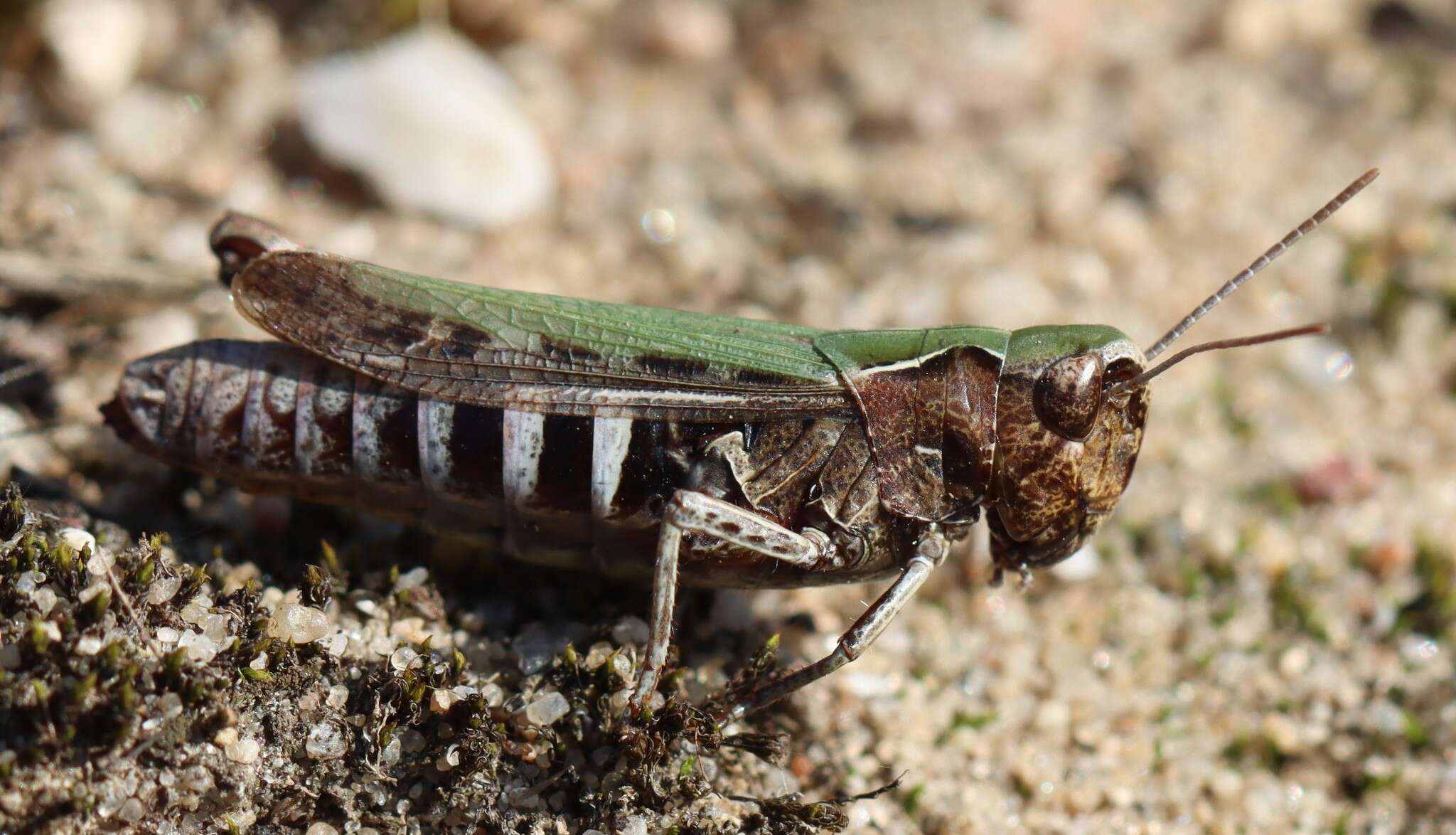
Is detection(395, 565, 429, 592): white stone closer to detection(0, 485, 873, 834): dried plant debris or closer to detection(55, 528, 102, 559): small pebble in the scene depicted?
detection(0, 485, 873, 834): dried plant debris

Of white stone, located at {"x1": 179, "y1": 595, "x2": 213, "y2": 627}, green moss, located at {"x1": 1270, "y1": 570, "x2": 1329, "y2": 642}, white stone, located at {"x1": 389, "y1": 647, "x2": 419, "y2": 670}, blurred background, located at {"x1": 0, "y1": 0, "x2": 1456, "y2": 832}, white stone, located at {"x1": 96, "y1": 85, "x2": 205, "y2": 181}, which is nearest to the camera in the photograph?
white stone, located at {"x1": 179, "y1": 595, "x2": 213, "y2": 627}

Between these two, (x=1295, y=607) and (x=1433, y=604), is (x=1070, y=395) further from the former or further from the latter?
(x=1433, y=604)

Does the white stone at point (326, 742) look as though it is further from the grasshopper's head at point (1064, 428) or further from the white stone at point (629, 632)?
the grasshopper's head at point (1064, 428)

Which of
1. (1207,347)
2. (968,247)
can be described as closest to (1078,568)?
(1207,347)

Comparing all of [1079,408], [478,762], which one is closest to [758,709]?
[478,762]

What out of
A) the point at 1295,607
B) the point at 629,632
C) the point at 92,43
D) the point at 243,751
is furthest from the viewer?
the point at 92,43

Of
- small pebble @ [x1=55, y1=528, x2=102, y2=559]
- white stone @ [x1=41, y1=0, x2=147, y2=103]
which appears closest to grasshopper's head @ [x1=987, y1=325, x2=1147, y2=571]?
small pebble @ [x1=55, y1=528, x2=102, y2=559]
